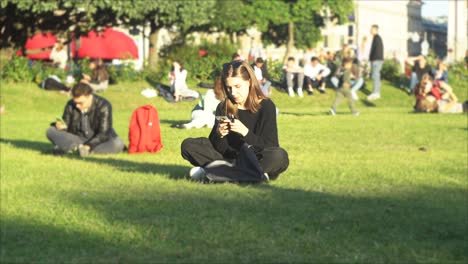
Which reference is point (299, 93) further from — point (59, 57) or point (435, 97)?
point (59, 57)

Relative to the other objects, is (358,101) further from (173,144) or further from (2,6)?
(2,6)

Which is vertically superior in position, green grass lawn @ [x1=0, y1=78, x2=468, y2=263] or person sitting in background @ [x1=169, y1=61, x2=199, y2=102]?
person sitting in background @ [x1=169, y1=61, x2=199, y2=102]

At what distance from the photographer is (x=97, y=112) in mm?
4629

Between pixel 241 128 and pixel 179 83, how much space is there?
115cm

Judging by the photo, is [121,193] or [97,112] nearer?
[97,112]

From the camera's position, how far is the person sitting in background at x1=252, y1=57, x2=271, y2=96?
296 cm

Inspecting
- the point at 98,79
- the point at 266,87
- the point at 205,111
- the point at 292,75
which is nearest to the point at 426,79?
the point at 98,79

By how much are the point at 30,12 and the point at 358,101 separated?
4454 centimetres

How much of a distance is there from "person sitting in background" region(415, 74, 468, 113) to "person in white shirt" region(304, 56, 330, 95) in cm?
56

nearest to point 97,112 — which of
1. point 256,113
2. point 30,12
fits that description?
point 256,113

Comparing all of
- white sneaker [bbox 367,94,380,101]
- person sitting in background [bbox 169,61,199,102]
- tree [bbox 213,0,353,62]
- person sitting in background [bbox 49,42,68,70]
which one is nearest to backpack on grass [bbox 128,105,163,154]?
person sitting in background [bbox 169,61,199,102]

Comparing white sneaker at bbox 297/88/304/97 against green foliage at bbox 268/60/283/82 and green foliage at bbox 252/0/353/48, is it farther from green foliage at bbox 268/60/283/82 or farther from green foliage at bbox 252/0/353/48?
green foliage at bbox 252/0/353/48

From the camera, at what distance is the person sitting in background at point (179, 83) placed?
3625 mm

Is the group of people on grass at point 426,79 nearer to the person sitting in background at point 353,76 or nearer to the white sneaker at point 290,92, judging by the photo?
the person sitting in background at point 353,76
